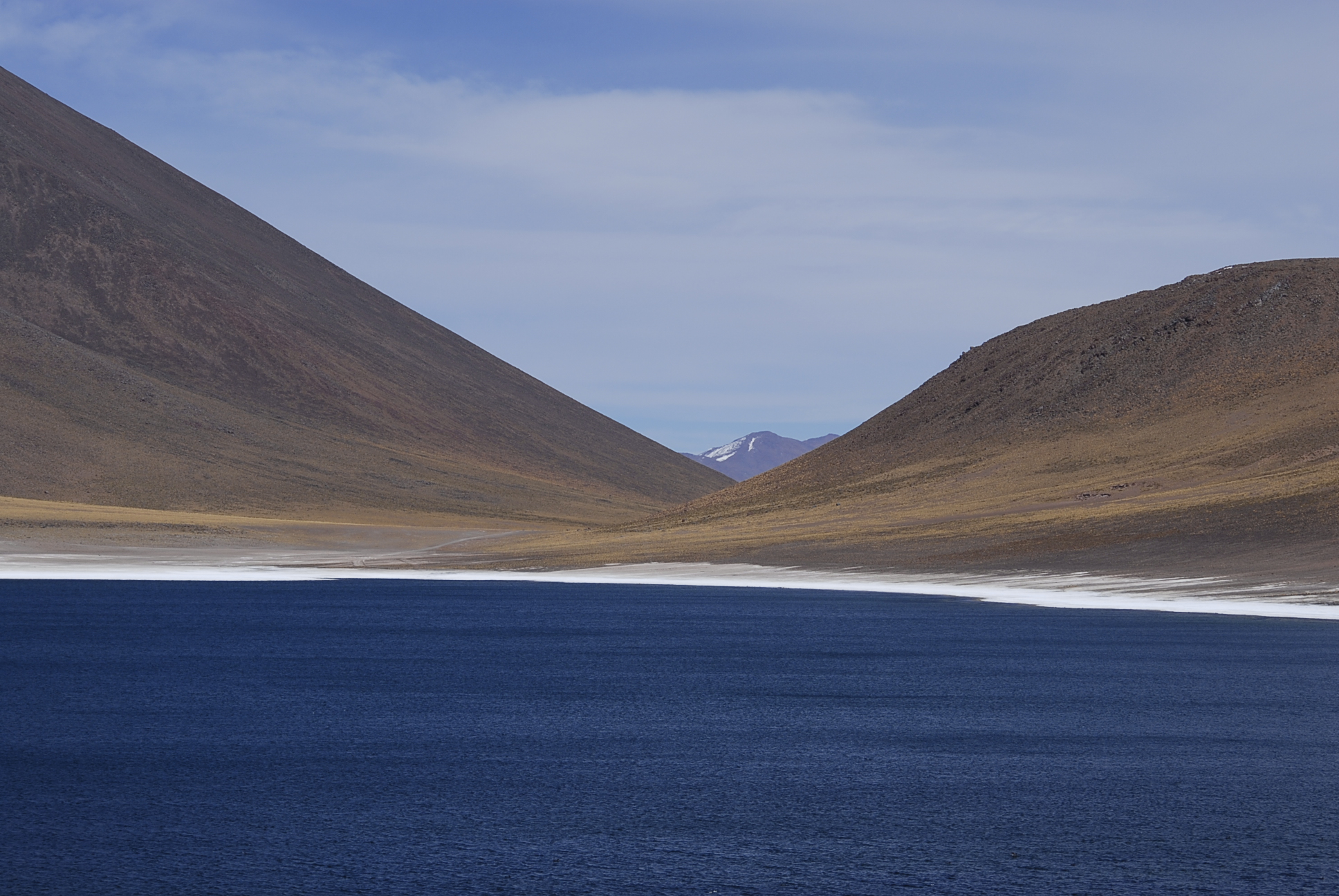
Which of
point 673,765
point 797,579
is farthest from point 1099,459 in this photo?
point 673,765

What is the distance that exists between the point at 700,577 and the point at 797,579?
5.98 meters

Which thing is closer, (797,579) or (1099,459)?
(797,579)

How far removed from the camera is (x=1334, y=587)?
54.7 m

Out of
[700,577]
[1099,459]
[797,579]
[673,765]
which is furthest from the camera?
[1099,459]

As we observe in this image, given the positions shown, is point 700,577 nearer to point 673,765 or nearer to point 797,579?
point 797,579

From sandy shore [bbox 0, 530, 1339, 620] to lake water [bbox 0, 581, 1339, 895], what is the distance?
12.7 meters

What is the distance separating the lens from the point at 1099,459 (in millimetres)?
109875

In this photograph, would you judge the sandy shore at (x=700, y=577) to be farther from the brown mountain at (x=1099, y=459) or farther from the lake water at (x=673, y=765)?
the lake water at (x=673, y=765)

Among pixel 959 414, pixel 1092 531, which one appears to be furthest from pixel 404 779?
pixel 959 414

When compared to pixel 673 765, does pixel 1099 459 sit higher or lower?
higher

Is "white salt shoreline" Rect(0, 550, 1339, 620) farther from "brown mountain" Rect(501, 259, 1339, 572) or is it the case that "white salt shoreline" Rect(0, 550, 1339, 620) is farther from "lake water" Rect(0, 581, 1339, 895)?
"lake water" Rect(0, 581, 1339, 895)

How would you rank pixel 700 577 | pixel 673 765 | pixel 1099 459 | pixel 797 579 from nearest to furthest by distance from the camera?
pixel 673 765 → pixel 797 579 → pixel 700 577 → pixel 1099 459

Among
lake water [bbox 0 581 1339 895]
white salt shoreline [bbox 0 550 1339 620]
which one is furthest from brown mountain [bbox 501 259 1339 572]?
lake water [bbox 0 581 1339 895]

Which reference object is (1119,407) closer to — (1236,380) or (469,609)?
(1236,380)
